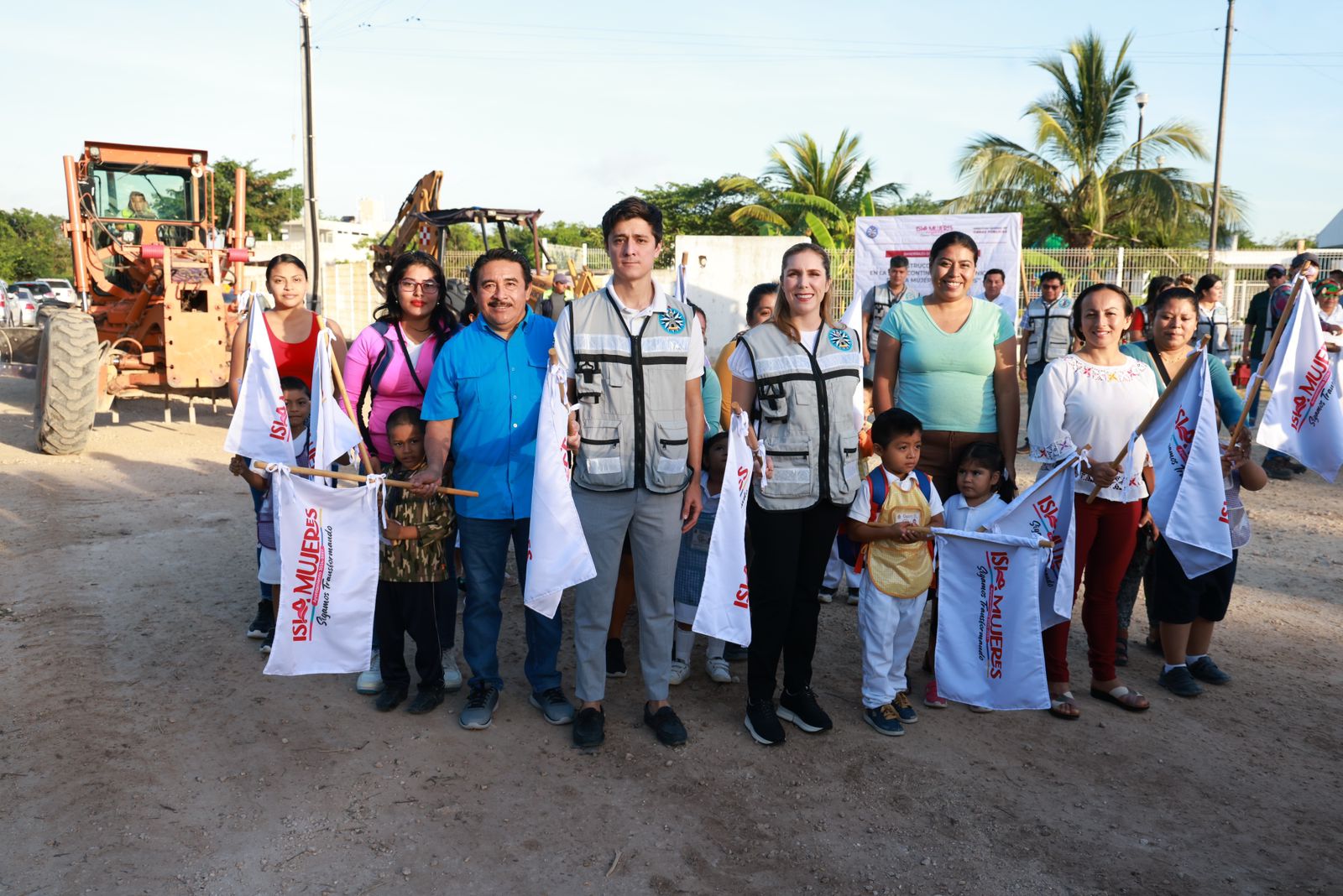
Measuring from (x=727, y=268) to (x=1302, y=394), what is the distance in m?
12.9

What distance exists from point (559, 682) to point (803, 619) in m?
1.09

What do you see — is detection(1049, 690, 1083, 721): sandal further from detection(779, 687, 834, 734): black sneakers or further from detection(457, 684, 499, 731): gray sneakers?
detection(457, 684, 499, 731): gray sneakers

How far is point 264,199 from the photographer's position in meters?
42.3

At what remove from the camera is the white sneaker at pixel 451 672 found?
14.3ft

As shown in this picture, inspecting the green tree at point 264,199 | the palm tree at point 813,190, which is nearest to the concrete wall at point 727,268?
the palm tree at point 813,190

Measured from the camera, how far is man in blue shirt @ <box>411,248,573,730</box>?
151 inches

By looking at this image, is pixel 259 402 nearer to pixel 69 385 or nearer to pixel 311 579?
pixel 311 579

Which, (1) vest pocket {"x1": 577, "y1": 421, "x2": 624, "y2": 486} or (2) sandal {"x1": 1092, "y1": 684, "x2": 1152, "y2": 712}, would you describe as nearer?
(1) vest pocket {"x1": 577, "y1": 421, "x2": 624, "y2": 486}

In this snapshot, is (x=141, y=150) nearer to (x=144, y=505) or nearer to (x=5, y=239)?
(x=144, y=505)

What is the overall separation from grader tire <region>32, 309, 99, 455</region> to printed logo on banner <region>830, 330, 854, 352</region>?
8.27 meters

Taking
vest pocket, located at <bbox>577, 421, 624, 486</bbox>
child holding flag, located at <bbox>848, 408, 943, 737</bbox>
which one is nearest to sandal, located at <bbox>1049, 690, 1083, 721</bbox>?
child holding flag, located at <bbox>848, 408, 943, 737</bbox>

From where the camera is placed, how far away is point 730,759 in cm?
376

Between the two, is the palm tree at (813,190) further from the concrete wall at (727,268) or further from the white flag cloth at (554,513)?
the white flag cloth at (554,513)

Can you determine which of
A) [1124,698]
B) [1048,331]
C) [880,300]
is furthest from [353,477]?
[1048,331]
